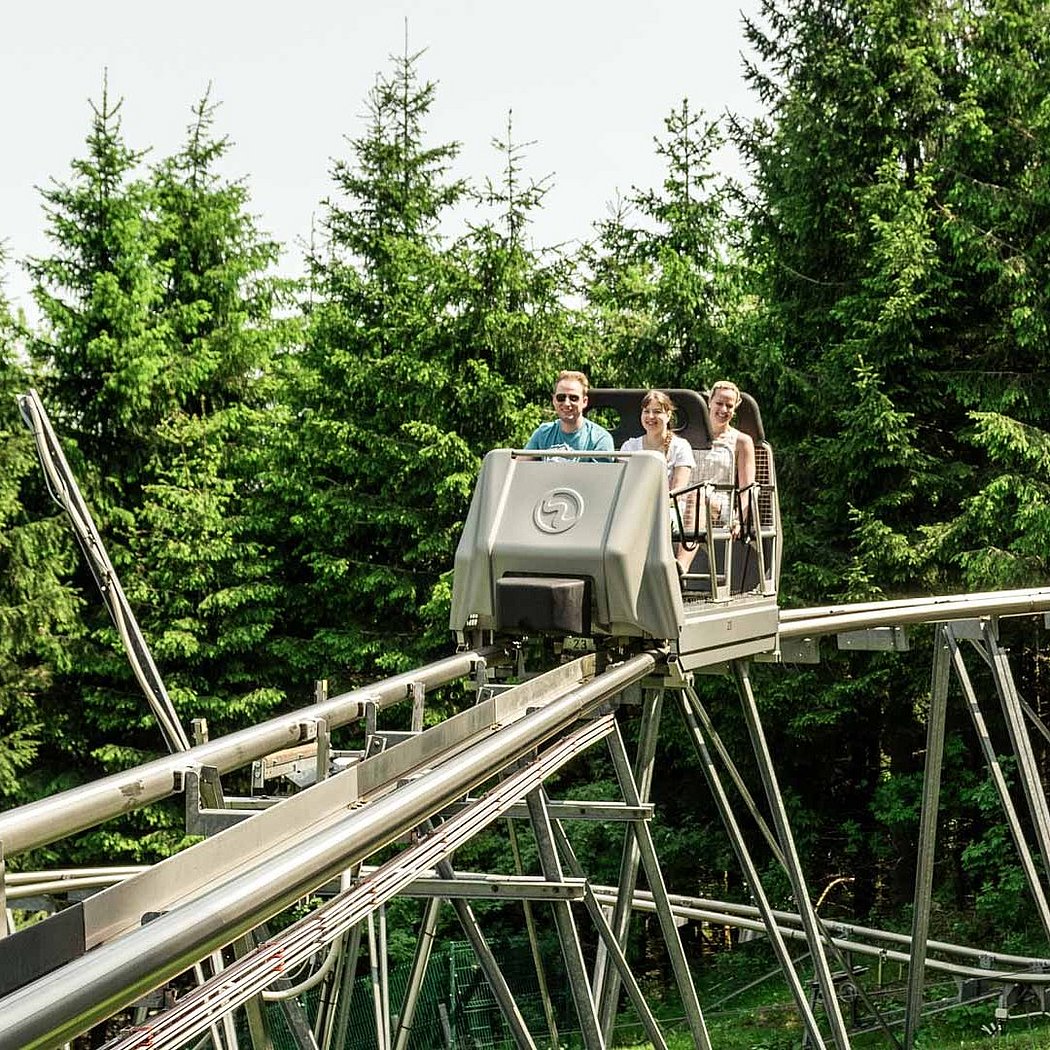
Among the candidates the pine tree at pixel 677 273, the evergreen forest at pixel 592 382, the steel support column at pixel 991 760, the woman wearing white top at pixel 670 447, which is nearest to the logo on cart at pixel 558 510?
the woman wearing white top at pixel 670 447

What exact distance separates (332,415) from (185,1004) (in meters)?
16.5

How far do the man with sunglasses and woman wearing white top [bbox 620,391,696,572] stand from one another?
371 mm

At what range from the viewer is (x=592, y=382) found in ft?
62.3

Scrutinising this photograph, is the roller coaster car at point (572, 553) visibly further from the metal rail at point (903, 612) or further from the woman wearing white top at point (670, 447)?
the metal rail at point (903, 612)

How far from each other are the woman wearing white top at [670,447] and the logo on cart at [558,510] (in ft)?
3.70

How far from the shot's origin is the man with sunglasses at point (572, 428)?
6.54m

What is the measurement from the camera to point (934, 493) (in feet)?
48.4

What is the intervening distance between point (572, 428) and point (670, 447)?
754 mm

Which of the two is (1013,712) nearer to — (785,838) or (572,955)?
(785,838)

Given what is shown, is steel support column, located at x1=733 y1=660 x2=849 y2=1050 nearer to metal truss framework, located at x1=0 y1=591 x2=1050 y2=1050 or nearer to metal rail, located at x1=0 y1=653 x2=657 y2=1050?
metal truss framework, located at x1=0 y1=591 x2=1050 y2=1050

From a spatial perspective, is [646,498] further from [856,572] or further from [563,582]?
[856,572]

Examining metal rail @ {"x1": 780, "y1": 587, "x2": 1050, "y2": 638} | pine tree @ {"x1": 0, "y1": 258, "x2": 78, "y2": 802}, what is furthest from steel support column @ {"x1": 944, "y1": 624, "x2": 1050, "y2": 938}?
pine tree @ {"x1": 0, "y1": 258, "x2": 78, "y2": 802}

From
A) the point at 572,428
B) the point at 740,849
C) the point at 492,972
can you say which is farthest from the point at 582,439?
the point at 740,849

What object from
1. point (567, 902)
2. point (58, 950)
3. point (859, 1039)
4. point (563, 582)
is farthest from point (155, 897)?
point (859, 1039)
